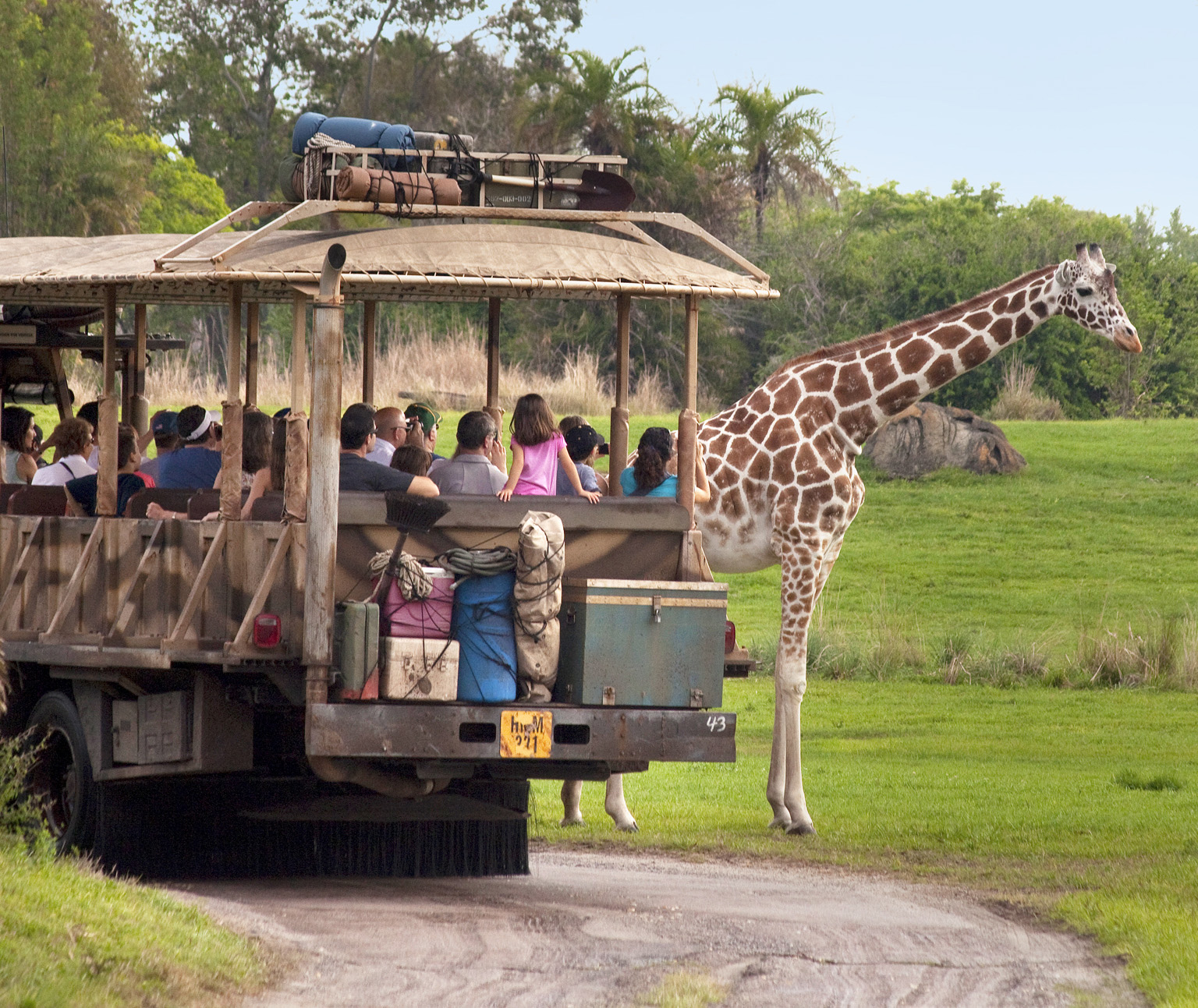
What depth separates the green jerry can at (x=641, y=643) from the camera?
8.89 meters

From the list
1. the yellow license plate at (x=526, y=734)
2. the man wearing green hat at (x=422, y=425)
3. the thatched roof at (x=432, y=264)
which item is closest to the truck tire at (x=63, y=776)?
the thatched roof at (x=432, y=264)

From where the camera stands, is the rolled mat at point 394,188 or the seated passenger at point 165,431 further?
the seated passenger at point 165,431

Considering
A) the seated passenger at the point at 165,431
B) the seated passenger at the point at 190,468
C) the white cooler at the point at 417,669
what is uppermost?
the seated passenger at the point at 165,431

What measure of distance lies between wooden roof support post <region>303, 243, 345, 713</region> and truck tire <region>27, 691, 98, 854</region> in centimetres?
176

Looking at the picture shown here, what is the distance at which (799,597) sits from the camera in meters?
12.9

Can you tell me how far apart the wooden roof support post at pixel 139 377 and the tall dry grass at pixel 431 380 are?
6.72 metres

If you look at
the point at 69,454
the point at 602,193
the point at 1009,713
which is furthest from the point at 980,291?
the point at 602,193

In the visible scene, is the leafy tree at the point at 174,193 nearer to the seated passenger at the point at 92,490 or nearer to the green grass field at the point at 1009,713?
the green grass field at the point at 1009,713

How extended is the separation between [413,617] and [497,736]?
610 mm

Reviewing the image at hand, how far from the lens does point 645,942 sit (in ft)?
28.0

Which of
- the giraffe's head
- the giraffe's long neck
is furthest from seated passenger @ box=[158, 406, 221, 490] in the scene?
the giraffe's head

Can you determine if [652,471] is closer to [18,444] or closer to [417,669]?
[417,669]

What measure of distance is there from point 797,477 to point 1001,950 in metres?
4.85

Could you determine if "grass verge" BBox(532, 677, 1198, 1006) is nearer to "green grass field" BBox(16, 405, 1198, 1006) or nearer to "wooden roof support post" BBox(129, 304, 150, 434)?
"green grass field" BBox(16, 405, 1198, 1006)
